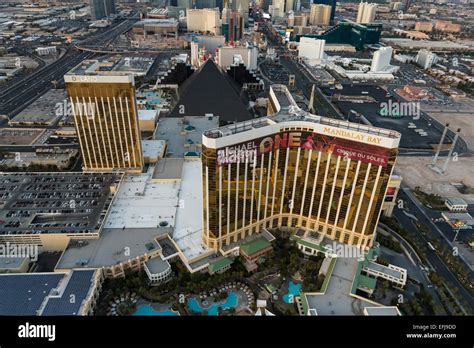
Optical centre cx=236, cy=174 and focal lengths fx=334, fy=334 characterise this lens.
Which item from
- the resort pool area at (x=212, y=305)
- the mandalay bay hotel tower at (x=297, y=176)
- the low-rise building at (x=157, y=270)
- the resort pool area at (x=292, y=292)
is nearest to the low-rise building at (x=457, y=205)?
the mandalay bay hotel tower at (x=297, y=176)

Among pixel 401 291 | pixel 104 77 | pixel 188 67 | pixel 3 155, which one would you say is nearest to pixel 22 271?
pixel 104 77

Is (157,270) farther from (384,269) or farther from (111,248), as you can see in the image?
(384,269)

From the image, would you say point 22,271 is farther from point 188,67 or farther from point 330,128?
point 188,67

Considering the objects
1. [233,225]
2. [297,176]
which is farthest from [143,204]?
[297,176]

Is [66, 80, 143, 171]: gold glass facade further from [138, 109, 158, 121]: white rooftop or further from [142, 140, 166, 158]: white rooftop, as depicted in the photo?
[138, 109, 158, 121]: white rooftop

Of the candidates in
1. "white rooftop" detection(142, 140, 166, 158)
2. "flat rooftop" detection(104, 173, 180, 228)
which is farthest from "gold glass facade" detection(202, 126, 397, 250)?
"white rooftop" detection(142, 140, 166, 158)

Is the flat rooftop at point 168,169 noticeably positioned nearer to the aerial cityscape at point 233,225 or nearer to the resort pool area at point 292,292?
the aerial cityscape at point 233,225
